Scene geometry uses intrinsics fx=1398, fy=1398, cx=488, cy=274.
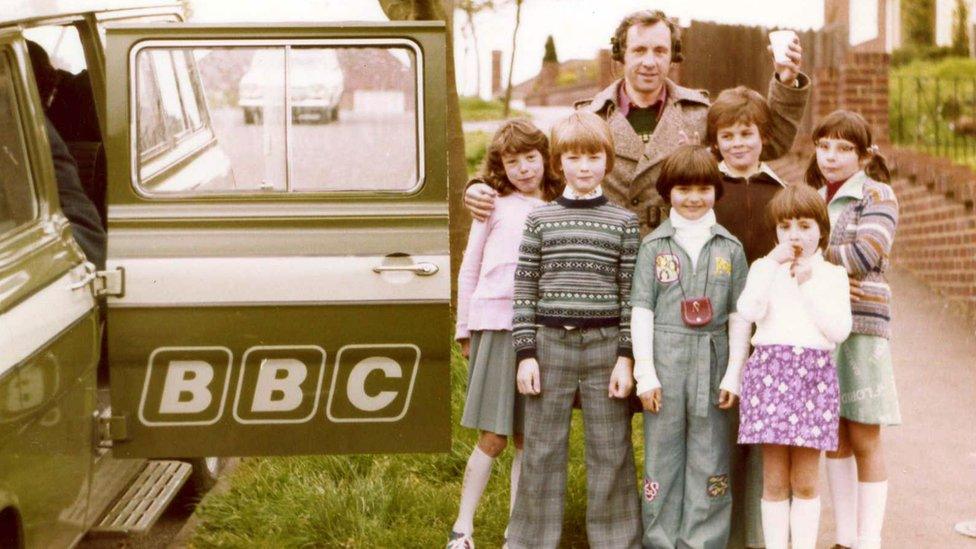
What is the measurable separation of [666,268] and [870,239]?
0.75 m

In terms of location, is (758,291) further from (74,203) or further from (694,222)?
(74,203)

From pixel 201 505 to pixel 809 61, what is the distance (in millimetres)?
10603

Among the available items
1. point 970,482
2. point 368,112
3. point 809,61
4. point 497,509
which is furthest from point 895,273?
point 368,112

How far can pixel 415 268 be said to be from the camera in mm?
4801

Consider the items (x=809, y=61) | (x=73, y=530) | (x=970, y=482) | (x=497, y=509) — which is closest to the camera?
(x=73, y=530)

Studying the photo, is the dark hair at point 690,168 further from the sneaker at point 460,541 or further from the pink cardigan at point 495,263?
the sneaker at point 460,541

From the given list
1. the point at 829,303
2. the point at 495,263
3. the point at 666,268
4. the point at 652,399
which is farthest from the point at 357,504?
the point at 829,303

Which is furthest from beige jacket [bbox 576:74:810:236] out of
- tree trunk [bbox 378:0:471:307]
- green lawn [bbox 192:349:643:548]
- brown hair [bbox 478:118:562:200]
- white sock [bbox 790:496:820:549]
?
tree trunk [bbox 378:0:471:307]

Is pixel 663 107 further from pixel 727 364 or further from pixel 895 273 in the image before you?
pixel 895 273

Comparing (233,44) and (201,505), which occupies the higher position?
(233,44)

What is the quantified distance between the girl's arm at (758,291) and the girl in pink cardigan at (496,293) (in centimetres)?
88

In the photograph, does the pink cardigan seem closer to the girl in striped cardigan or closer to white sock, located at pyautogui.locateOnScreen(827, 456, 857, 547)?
the girl in striped cardigan

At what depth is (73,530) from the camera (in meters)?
4.70

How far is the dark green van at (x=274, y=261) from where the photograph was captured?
187 inches
